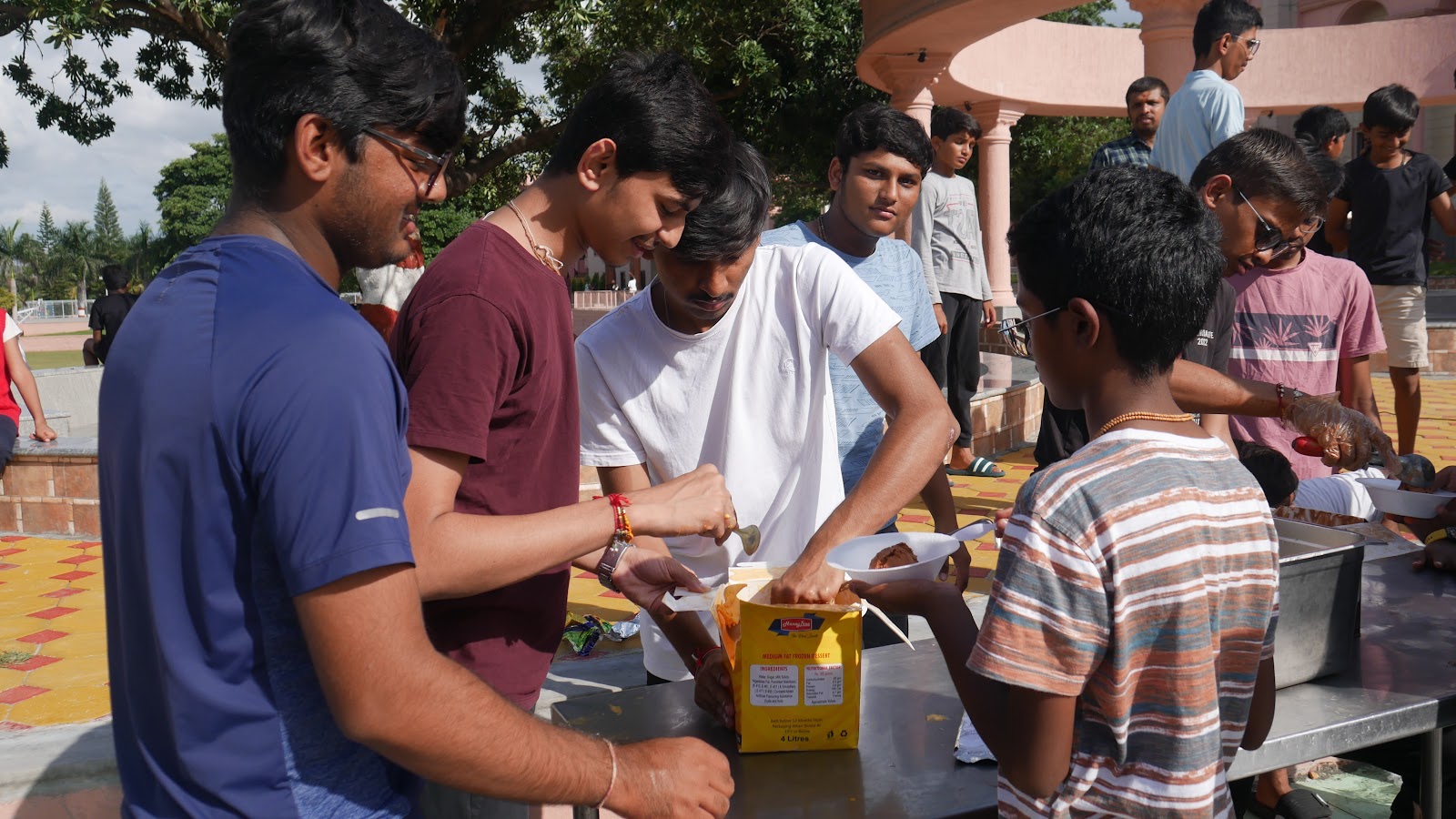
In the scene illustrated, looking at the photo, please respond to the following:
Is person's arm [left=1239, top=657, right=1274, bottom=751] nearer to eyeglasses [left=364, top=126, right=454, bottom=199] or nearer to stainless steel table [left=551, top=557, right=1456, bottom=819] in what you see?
stainless steel table [left=551, top=557, right=1456, bottom=819]

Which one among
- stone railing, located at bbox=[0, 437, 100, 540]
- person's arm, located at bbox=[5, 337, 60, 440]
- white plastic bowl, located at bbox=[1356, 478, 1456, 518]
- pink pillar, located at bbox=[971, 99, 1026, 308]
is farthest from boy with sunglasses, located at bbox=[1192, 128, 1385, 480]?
pink pillar, located at bbox=[971, 99, 1026, 308]

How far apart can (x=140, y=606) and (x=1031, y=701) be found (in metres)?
1.02

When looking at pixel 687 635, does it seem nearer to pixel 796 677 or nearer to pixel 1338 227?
pixel 796 677

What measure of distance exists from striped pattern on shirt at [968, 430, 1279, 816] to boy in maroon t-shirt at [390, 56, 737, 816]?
606 mm

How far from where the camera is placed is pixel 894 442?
2289 mm

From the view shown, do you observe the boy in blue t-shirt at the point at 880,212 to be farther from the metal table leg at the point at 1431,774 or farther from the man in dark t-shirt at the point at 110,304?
the man in dark t-shirt at the point at 110,304

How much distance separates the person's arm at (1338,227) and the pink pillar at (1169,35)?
152 cm

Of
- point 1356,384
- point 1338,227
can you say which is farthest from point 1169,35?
point 1356,384

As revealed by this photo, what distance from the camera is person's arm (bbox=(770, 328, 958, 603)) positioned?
2141 mm

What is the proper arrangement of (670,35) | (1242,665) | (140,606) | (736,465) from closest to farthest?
1. (140,606)
2. (1242,665)
3. (736,465)
4. (670,35)

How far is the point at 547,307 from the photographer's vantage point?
1.76m

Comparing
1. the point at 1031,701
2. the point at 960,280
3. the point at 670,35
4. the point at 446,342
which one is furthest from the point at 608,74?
the point at 670,35

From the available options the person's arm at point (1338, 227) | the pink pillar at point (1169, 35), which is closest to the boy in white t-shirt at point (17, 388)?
the pink pillar at point (1169, 35)

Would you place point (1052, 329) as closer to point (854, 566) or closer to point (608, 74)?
point (854, 566)
